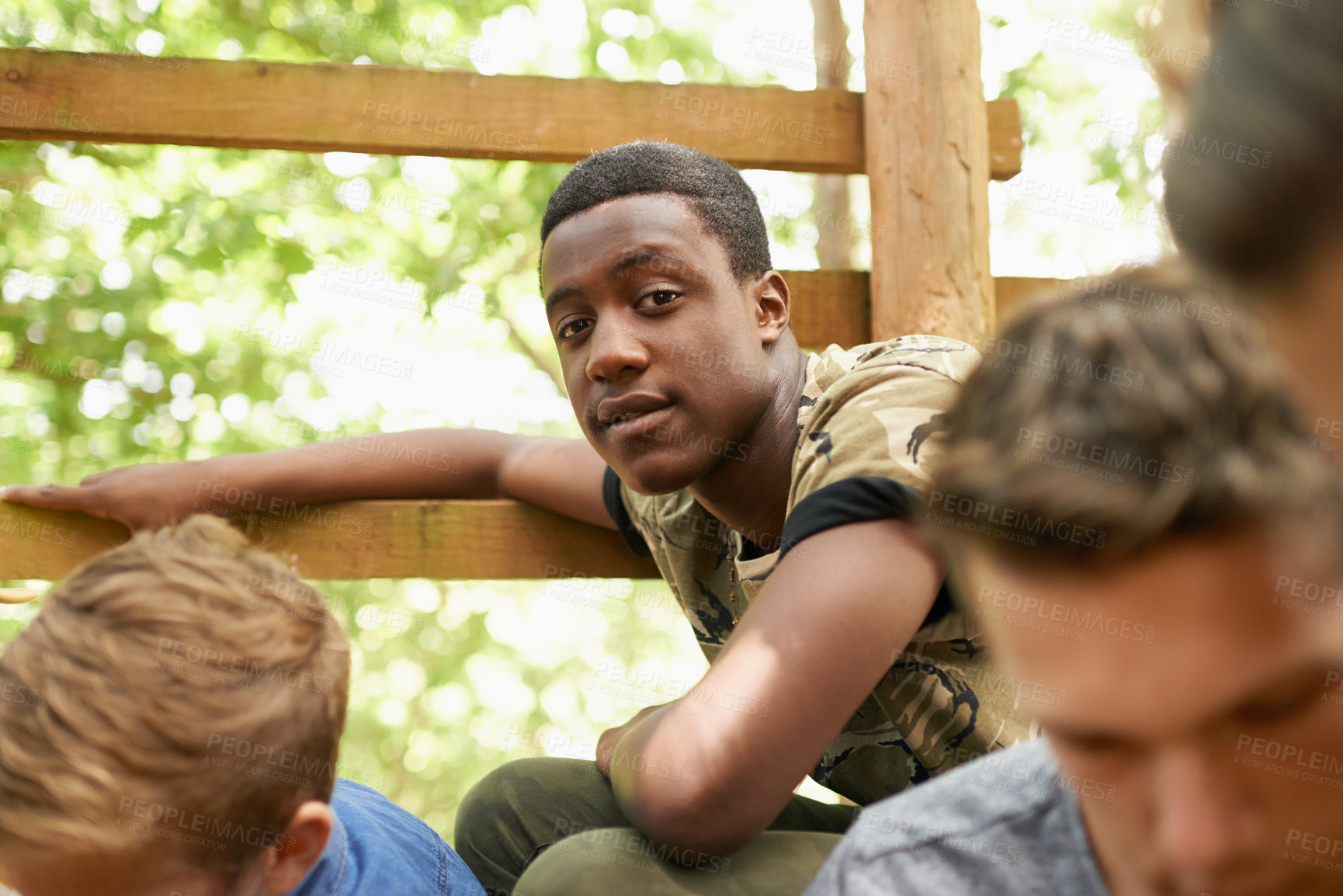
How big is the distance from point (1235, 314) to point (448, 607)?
5212 mm

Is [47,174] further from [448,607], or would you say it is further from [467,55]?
[448,607]

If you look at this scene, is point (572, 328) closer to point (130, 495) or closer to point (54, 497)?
point (130, 495)

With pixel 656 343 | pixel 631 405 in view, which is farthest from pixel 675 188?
pixel 631 405

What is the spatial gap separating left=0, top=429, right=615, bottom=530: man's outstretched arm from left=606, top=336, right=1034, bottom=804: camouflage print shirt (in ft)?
1.40

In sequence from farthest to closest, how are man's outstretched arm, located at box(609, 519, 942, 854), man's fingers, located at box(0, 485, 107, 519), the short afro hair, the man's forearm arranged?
the man's forearm < man's fingers, located at box(0, 485, 107, 519) < the short afro hair < man's outstretched arm, located at box(609, 519, 942, 854)

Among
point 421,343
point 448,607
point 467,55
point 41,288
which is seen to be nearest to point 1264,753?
point 41,288

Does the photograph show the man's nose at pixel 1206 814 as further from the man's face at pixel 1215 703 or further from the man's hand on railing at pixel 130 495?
the man's hand on railing at pixel 130 495

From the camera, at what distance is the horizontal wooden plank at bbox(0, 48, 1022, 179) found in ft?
6.21

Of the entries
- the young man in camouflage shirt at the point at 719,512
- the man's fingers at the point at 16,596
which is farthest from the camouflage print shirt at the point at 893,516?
the man's fingers at the point at 16,596

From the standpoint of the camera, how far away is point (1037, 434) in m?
0.65

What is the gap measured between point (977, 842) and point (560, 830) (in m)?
1.06

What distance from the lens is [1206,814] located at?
0.64 meters

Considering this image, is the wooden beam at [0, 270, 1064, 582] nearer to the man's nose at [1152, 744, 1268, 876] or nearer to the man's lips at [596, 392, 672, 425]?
the man's lips at [596, 392, 672, 425]

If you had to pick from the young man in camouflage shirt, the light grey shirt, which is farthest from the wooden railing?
the light grey shirt
